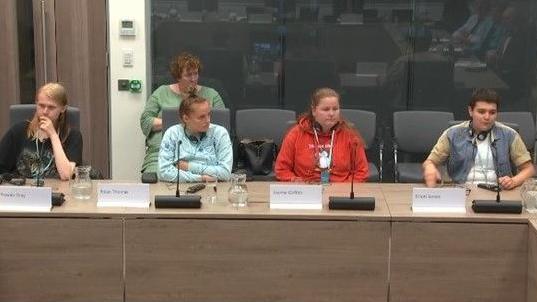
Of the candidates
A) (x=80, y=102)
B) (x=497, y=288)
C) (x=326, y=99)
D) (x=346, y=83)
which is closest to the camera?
(x=497, y=288)

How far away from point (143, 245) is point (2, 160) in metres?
1.29

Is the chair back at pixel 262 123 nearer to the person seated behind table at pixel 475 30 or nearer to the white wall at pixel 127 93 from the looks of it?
the white wall at pixel 127 93

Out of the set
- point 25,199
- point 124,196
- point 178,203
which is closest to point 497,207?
point 178,203

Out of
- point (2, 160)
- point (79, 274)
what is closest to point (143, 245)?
point (79, 274)

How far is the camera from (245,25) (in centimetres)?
585

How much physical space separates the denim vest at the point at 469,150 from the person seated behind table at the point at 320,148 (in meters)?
0.46

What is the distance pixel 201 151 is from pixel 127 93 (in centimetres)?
207

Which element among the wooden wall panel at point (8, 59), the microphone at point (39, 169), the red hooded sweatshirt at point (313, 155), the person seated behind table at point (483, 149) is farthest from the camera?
the wooden wall panel at point (8, 59)

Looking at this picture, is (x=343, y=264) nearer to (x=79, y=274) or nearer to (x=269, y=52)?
(x=79, y=274)

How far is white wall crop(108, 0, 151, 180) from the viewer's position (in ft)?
17.8

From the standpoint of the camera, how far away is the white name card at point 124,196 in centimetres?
280

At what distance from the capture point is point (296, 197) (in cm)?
281

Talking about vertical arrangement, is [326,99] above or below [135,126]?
above

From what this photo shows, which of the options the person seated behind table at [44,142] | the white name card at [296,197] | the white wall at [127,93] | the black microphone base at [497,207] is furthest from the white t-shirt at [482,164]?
the white wall at [127,93]
